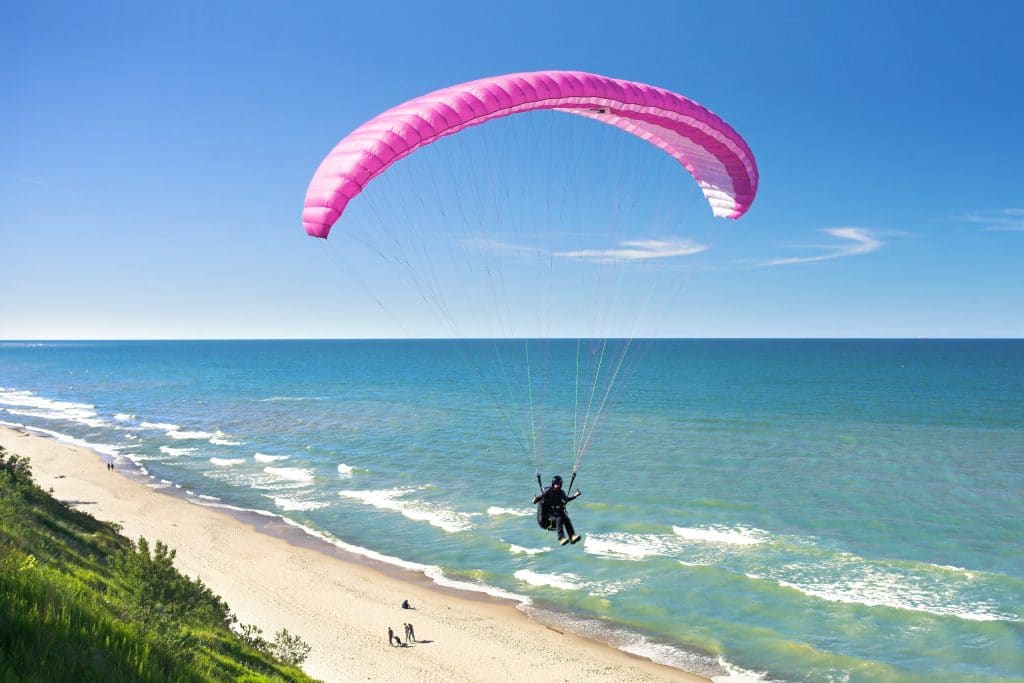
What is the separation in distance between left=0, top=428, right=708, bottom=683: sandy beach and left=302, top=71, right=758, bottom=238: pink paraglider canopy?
9.83 m

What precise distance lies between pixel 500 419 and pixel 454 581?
29.3 m

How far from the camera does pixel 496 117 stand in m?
10.4

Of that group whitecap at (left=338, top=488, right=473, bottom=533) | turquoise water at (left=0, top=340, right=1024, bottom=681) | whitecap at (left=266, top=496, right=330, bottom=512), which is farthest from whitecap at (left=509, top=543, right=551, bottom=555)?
whitecap at (left=266, top=496, right=330, bottom=512)

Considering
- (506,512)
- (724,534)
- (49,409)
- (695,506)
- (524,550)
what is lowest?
(49,409)

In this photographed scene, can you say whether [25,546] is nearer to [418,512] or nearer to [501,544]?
[501,544]

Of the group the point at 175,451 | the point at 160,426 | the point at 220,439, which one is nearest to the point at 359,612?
the point at 175,451

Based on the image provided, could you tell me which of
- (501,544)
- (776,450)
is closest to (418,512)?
(501,544)

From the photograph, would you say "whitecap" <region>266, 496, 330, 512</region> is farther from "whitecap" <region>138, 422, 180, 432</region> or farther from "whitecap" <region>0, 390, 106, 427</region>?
"whitecap" <region>0, 390, 106, 427</region>

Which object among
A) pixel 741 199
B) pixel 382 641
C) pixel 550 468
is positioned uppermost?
pixel 741 199

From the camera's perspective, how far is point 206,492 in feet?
92.8

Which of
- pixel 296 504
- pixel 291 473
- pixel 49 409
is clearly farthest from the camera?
pixel 49 409

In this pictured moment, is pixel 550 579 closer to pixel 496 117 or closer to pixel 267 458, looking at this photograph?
pixel 496 117

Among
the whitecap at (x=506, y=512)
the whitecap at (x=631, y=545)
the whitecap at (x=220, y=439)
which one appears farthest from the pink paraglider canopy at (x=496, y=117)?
the whitecap at (x=220, y=439)

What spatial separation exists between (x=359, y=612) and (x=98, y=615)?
35.5ft
